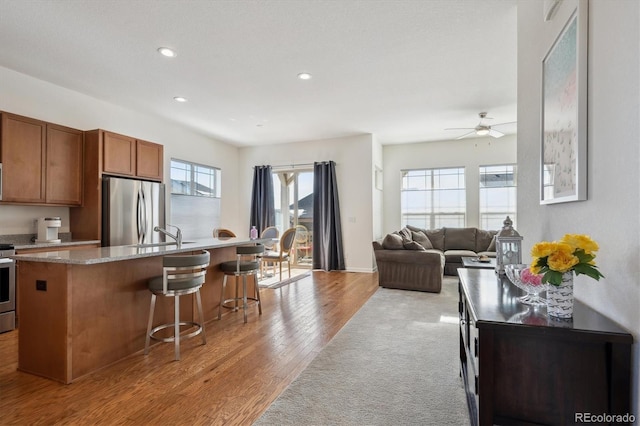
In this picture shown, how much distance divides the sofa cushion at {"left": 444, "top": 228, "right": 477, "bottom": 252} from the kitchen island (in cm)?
561

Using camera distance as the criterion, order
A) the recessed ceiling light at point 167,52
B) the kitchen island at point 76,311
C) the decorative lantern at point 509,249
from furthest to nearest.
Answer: the recessed ceiling light at point 167,52 → the kitchen island at point 76,311 → the decorative lantern at point 509,249

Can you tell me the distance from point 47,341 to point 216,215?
4.76m

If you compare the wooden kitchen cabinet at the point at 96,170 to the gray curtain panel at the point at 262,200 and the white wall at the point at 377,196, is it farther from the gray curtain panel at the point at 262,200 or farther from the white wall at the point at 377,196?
the white wall at the point at 377,196

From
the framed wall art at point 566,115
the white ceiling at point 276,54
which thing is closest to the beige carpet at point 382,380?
the framed wall art at point 566,115

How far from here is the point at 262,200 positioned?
739 centimetres

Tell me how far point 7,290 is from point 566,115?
192 inches

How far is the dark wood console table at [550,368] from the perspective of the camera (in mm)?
997

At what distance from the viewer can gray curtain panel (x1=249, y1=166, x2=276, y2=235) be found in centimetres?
734

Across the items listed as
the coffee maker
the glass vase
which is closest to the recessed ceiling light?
the coffee maker

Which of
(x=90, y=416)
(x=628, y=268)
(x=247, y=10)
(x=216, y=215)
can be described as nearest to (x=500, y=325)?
(x=628, y=268)

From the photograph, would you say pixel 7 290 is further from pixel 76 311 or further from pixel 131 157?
pixel 131 157

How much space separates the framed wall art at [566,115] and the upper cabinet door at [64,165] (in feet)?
16.3

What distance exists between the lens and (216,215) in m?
6.97

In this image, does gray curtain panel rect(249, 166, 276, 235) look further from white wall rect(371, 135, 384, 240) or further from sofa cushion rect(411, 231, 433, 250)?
sofa cushion rect(411, 231, 433, 250)
